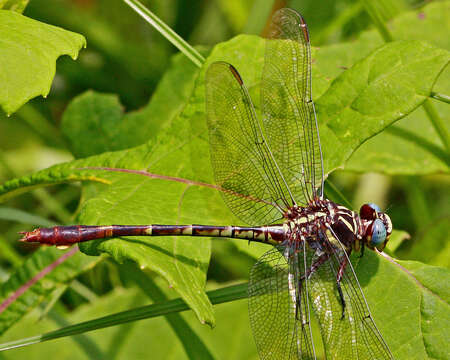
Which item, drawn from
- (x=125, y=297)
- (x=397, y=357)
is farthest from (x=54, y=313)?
(x=397, y=357)

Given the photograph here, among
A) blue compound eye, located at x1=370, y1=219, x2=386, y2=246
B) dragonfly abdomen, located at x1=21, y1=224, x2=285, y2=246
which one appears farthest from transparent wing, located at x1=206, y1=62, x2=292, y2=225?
blue compound eye, located at x1=370, y1=219, x2=386, y2=246

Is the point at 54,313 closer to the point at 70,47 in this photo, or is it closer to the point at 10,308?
the point at 10,308

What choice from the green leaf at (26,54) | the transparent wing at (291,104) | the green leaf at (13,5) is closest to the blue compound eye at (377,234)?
the transparent wing at (291,104)

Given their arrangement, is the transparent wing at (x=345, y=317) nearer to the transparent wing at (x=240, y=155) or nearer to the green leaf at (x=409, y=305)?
the green leaf at (x=409, y=305)

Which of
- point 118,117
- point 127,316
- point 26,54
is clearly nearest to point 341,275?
point 127,316

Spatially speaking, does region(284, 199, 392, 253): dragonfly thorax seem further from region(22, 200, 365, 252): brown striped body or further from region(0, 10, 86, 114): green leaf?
region(0, 10, 86, 114): green leaf

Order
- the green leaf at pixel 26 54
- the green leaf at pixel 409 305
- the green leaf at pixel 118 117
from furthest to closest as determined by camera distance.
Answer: the green leaf at pixel 118 117 < the green leaf at pixel 409 305 < the green leaf at pixel 26 54
